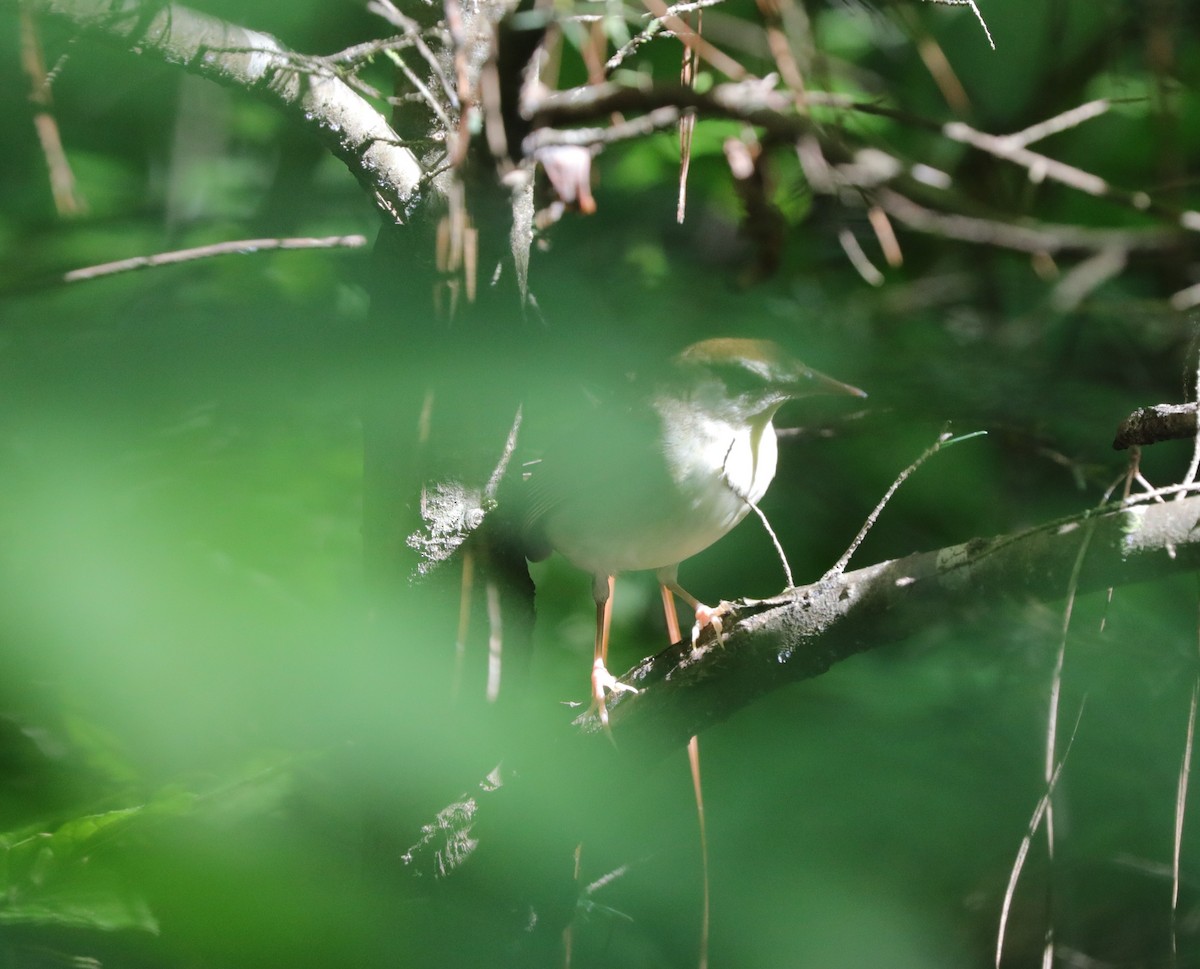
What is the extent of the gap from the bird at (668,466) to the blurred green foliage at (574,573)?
0.96 ft

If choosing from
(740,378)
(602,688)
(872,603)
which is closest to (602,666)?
(602,688)

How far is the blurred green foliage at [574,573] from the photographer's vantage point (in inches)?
58.3

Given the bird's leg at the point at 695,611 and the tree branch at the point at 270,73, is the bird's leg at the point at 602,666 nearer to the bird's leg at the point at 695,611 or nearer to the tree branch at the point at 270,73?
the bird's leg at the point at 695,611

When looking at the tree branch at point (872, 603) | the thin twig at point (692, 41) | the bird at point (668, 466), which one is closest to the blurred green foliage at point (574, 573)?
the tree branch at point (872, 603)

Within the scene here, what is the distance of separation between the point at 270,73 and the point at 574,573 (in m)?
1.57

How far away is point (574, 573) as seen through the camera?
9.21 ft

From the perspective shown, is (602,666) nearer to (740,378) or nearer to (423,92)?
(740,378)

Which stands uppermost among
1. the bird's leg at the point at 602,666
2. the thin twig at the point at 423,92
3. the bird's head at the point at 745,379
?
the thin twig at the point at 423,92

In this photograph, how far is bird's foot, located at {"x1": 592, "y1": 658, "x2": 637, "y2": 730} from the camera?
5.93 ft

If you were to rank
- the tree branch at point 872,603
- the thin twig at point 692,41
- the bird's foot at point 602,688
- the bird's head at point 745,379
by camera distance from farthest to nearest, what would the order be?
the bird's head at point 745,379 → the bird's foot at point 602,688 → the thin twig at point 692,41 → the tree branch at point 872,603

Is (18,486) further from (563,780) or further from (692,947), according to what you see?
(692,947)

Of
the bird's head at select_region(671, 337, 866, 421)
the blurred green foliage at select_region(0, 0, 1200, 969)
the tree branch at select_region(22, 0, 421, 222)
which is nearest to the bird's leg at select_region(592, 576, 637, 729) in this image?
the blurred green foliage at select_region(0, 0, 1200, 969)

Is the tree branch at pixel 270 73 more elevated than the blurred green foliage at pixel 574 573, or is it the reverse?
the tree branch at pixel 270 73

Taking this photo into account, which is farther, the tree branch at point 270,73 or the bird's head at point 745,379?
the bird's head at point 745,379
